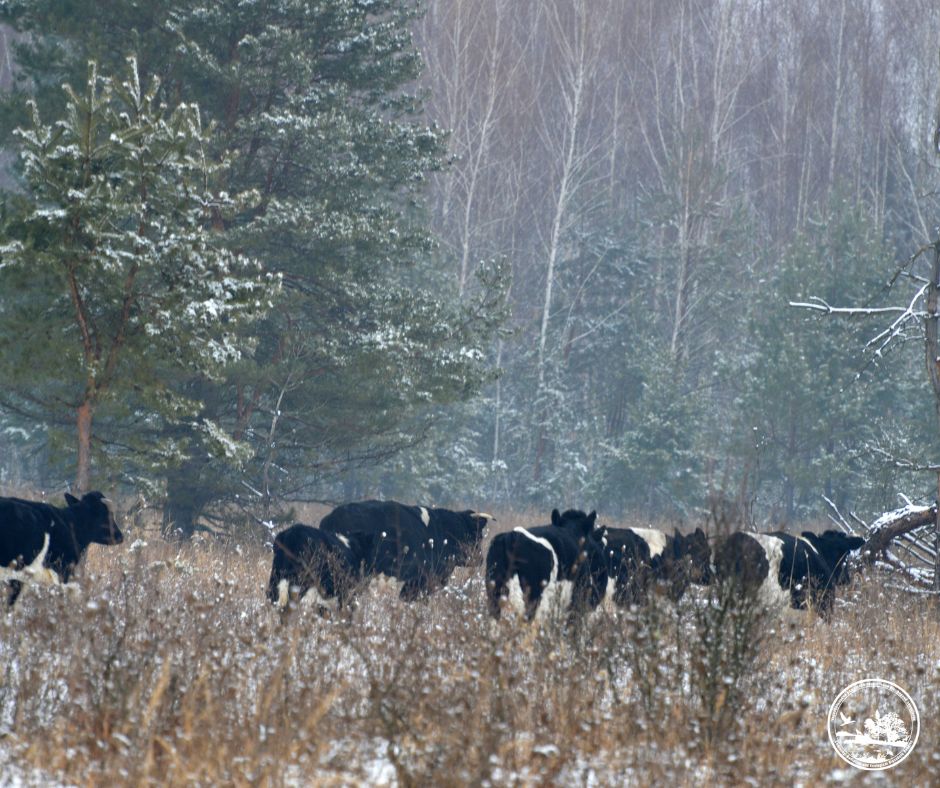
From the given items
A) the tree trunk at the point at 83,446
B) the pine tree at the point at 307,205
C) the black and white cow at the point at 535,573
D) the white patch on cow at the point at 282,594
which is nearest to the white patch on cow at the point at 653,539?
the black and white cow at the point at 535,573

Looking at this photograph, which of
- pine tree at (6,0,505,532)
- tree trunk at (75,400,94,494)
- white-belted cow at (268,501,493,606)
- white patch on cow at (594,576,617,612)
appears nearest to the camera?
white-belted cow at (268,501,493,606)

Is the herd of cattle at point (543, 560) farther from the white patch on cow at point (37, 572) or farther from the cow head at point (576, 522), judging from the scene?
the white patch on cow at point (37, 572)

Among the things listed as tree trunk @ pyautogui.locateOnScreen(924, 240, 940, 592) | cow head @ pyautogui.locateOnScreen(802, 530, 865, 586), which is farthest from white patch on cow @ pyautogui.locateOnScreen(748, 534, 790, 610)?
tree trunk @ pyautogui.locateOnScreen(924, 240, 940, 592)

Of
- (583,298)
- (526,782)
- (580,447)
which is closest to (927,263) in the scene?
(583,298)

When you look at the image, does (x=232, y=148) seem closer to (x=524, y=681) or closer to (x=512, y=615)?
(x=512, y=615)

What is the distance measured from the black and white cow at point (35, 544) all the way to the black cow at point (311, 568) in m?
1.59

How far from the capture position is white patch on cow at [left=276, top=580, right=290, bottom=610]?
344 inches

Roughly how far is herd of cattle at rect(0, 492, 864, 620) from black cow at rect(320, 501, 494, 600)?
0.01 metres

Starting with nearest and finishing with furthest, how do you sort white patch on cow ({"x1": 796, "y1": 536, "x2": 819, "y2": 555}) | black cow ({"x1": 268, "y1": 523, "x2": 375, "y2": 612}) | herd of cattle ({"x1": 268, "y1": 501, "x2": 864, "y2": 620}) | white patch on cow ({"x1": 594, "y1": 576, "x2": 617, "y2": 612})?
1. herd of cattle ({"x1": 268, "y1": 501, "x2": 864, "y2": 620})
2. black cow ({"x1": 268, "y1": 523, "x2": 375, "y2": 612})
3. white patch on cow ({"x1": 594, "y1": 576, "x2": 617, "y2": 612})
4. white patch on cow ({"x1": 796, "y1": 536, "x2": 819, "y2": 555})

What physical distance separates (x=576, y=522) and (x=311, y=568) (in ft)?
7.73

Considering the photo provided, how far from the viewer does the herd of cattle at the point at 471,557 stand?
888 cm

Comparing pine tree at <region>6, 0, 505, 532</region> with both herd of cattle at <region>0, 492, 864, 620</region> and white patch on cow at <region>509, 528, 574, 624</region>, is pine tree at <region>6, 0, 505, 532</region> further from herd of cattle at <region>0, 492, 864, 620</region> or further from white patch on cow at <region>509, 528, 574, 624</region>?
white patch on cow at <region>509, 528, 574, 624</region>

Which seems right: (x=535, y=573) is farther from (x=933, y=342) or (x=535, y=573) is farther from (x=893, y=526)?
(x=893, y=526)

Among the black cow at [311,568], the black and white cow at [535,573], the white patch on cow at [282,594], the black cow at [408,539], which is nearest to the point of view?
the white patch on cow at [282,594]
